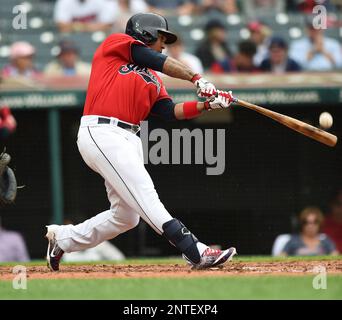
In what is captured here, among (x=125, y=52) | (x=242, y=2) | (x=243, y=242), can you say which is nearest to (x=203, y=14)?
(x=242, y=2)

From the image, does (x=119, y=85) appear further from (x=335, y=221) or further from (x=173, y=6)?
(x=173, y=6)

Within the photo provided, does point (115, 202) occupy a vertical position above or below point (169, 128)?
below

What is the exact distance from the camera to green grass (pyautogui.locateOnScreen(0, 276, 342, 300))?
185 inches

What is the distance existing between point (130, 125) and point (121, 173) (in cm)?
33

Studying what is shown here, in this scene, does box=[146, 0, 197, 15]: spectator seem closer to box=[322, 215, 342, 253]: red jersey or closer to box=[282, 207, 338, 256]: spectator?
box=[322, 215, 342, 253]: red jersey

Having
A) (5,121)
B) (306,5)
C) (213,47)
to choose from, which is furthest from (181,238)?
(306,5)

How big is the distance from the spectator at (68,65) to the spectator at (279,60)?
2045 mm

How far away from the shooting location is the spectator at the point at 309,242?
8.53 m

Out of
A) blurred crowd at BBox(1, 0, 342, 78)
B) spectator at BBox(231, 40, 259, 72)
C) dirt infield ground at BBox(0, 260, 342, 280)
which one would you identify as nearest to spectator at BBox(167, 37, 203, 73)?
blurred crowd at BBox(1, 0, 342, 78)

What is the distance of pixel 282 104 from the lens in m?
9.47

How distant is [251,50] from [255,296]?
610cm

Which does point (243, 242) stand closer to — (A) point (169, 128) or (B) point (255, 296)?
(A) point (169, 128)

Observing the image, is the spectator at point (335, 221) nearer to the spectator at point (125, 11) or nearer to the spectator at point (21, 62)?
the spectator at point (125, 11)

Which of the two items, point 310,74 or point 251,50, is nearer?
point 310,74
